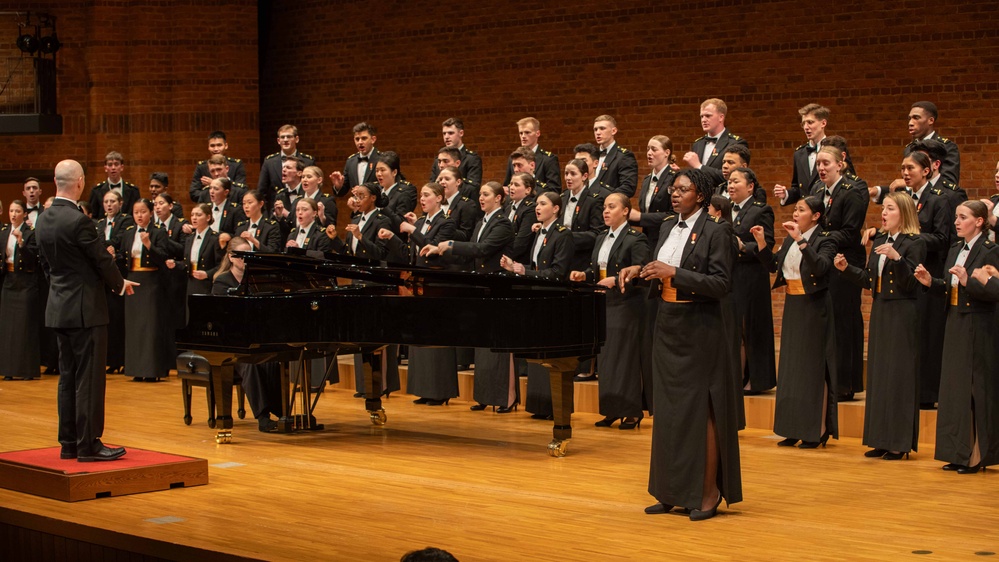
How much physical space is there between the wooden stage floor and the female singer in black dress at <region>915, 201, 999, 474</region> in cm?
16

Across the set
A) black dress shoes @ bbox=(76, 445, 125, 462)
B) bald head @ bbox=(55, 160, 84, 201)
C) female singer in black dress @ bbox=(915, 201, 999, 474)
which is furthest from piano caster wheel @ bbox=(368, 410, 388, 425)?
female singer in black dress @ bbox=(915, 201, 999, 474)

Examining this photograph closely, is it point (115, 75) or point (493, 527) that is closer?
point (493, 527)

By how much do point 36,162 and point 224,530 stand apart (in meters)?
9.43

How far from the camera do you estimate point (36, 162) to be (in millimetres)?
13719

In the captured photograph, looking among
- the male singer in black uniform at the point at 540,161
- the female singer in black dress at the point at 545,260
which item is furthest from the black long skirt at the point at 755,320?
the male singer in black uniform at the point at 540,161

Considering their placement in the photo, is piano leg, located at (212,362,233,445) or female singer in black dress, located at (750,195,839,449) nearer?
female singer in black dress, located at (750,195,839,449)

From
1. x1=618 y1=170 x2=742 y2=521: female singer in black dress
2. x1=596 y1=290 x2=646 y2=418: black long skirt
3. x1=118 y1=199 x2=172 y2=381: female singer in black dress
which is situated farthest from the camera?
x1=118 y1=199 x2=172 y2=381: female singer in black dress

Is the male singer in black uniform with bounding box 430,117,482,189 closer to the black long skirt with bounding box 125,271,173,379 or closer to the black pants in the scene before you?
the black long skirt with bounding box 125,271,173,379

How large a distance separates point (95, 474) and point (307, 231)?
3444 millimetres

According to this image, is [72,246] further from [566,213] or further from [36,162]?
[36,162]

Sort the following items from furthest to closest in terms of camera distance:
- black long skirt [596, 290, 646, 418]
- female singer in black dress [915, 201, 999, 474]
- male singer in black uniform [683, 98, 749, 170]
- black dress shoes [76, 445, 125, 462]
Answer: male singer in black uniform [683, 98, 749, 170], black long skirt [596, 290, 646, 418], female singer in black dress [915, 201, 999, 474], black dress shoes [76, 445, 125, 462]

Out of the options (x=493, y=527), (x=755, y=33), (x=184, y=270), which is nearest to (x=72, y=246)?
(x=493, y=527)

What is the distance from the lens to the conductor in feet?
20.1

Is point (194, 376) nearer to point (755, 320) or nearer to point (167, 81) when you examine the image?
point (755, 320)
